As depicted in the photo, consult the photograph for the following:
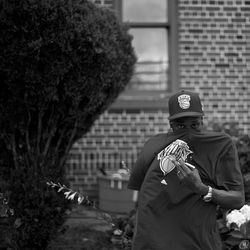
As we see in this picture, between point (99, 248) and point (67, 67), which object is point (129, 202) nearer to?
point (99, 248)

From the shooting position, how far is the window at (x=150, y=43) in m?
7.68

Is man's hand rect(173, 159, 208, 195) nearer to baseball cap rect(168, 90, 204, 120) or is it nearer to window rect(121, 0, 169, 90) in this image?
Result: baseball cap rect(168, 90, 204, 120)

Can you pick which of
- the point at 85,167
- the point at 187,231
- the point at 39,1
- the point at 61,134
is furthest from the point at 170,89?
the point at 187,231

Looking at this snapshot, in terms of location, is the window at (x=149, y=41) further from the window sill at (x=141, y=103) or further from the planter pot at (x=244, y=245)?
the planter pot at (x=244, y=245)

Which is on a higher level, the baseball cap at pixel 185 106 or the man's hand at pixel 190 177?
the baseball cap at pixel 185 106

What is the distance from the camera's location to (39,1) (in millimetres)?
4000

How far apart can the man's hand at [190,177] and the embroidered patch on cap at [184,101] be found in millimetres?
309

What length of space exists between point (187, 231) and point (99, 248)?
2639 mm

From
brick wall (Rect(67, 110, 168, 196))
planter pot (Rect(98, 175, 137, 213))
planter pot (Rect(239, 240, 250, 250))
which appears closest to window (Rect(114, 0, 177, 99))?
brick wall (Rect(67, 110, 168, 196))

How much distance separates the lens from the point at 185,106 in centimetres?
234

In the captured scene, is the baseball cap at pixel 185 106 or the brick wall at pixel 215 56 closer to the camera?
the baseball cap at pixel 185 106

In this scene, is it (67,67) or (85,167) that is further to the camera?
(85,167)

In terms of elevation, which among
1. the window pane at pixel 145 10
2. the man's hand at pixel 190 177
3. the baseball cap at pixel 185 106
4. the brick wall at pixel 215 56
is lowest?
the man's hand at pixel 190 177

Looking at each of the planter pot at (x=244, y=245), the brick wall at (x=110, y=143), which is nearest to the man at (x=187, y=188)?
the planter pot at (x=244, y=245)
